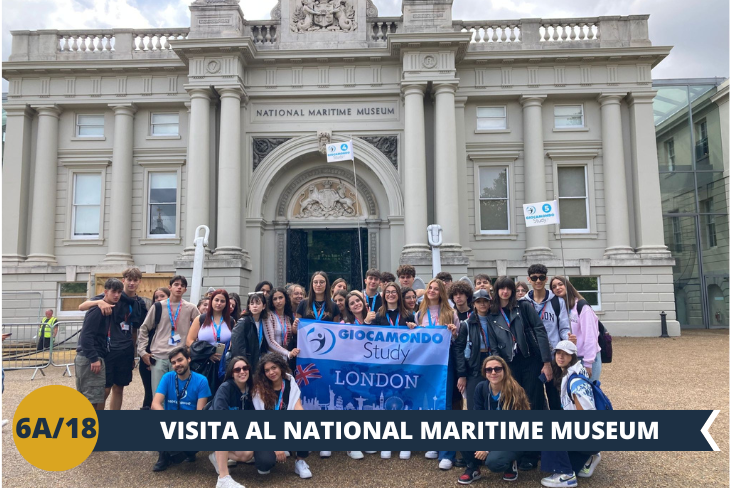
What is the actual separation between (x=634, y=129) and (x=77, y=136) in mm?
20852

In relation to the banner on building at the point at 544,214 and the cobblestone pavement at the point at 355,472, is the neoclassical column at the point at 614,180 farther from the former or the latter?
the cobblestone pavement at the point at 355,472

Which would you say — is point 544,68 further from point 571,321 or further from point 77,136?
point 77,136

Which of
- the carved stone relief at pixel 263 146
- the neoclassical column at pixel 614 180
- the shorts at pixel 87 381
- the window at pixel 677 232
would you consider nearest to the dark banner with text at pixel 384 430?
the shorts at pixel 87 381

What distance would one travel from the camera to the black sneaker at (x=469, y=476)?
5238 mm

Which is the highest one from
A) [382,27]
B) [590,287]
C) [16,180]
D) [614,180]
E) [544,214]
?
[382,27]

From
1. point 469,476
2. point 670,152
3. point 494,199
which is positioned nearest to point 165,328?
point 469,476

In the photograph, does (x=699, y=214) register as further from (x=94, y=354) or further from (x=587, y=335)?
(x=94, y=354)

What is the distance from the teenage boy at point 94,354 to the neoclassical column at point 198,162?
11177mm

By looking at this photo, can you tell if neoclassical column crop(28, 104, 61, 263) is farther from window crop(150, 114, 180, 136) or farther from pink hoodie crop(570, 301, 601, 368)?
pink hoodie crop(570, 301, 601, 368)

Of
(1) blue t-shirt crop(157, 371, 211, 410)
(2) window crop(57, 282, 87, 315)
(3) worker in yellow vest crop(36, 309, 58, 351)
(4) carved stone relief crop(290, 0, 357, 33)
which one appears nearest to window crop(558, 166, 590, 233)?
(4) carved stone relief crop(290, 0, 357, 33)

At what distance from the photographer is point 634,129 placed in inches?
738

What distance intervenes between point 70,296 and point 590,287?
18.8 m

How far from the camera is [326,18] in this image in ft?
62.3

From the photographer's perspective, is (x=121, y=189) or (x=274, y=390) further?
(x=121, y=189)
